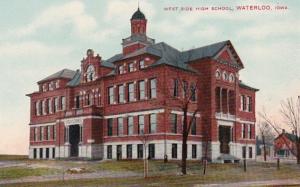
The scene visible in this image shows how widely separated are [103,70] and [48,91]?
1352 centimetres

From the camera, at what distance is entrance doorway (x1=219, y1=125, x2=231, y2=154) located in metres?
59.4

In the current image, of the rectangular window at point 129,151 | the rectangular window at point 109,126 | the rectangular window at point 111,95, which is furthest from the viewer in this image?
the rectangular window at point 111,95

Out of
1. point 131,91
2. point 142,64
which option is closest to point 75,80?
Answer: point 131,91

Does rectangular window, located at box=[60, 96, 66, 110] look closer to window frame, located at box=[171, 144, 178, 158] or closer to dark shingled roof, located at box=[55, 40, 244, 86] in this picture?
dark shingled roof, located at box=[55, 40, 244, 86]

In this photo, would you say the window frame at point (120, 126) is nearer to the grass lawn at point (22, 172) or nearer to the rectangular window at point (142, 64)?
the rectangular window at point (142, 64)

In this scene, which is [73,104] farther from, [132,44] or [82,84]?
[132,44]

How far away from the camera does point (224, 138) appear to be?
2365 inches

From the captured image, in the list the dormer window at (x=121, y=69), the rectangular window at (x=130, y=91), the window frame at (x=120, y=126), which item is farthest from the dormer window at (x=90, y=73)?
Answer: the window frame at (x=120, y=126)

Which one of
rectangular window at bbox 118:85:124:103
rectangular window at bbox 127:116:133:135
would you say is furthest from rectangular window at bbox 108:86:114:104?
rectangular window at bbox 127:116:133:135

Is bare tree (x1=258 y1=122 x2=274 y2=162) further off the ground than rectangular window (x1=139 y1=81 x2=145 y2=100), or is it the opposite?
rectangular window (x1=139 y1=81 x2=145 y2=100)

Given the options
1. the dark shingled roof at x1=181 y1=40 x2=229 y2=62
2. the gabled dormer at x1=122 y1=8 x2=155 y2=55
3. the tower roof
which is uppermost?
the tower roof

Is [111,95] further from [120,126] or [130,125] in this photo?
[130,125]

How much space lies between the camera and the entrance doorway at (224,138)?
2338 inches

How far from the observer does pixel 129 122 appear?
5641 centimetres
